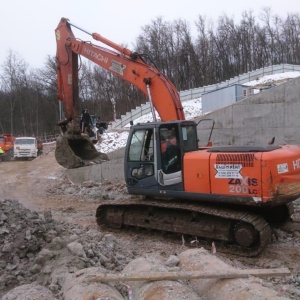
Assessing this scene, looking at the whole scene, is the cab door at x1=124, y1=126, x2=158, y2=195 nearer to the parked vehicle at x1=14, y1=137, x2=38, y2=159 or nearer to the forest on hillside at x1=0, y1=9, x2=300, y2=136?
the parked vehicle at x1=14, y1=137, x2=38, y2=159

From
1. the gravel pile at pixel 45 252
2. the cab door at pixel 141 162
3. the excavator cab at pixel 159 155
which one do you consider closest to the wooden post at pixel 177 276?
the gravel pile at pixel 45 252

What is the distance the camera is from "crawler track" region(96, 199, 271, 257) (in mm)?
6805

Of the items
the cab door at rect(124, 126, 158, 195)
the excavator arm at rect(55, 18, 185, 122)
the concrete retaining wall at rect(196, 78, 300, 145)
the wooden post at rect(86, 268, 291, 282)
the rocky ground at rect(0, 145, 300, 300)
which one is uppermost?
the excavator arm at rect(55, 18, 185, 122)

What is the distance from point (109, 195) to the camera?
12.5 m

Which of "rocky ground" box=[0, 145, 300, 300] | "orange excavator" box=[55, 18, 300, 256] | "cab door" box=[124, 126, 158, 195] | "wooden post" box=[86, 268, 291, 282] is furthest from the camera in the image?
"cab door" box=[124, 126, 158, 195]

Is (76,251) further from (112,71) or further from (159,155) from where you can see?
(112,71)

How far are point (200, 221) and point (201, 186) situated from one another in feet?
2.10

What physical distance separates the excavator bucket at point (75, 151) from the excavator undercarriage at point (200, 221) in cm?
468

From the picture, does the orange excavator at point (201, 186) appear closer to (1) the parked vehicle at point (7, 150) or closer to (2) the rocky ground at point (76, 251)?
(2) the rocky ground at point (76, 251)

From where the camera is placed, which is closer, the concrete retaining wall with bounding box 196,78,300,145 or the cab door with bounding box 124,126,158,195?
the cab door with bounding box 124,126,158,195

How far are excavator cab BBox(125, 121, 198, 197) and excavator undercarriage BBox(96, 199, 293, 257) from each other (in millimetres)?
332

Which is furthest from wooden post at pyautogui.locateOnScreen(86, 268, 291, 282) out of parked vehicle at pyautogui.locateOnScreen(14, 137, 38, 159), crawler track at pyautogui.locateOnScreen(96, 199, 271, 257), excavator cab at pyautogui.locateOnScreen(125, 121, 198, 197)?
parked vehicle at pyautogui.locateOnScreen(14, 137, 38, 159)

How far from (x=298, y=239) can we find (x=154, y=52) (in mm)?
48776

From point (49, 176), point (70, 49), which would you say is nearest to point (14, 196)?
point (49, 176)
